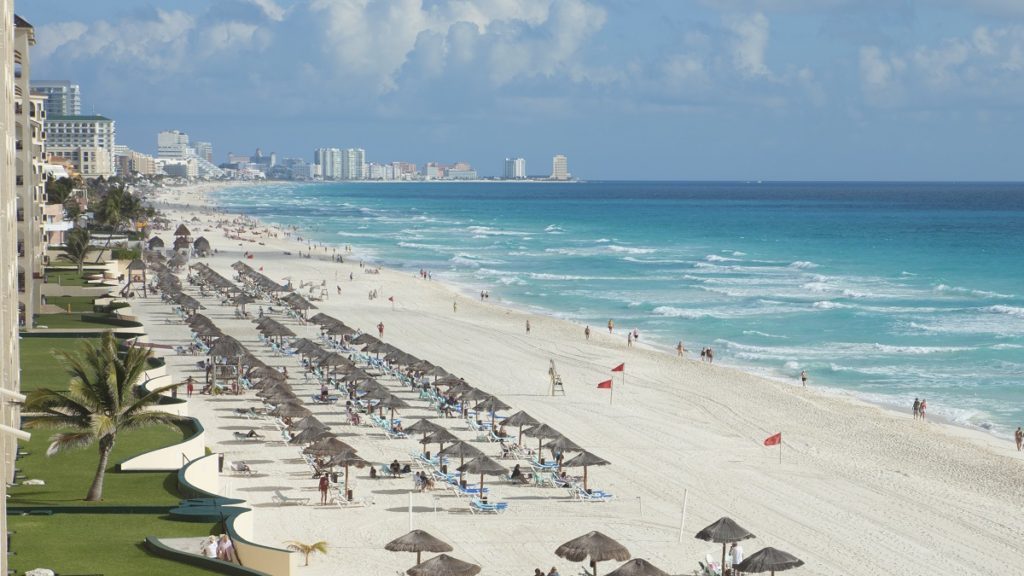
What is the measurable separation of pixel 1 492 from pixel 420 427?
62.8 feet

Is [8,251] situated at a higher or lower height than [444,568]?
higher

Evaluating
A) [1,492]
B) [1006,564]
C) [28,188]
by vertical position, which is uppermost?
[28,188]

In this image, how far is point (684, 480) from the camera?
28906 mm

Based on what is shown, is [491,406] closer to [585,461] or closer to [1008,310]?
[585,461]

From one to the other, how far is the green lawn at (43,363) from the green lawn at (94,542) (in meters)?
9.54

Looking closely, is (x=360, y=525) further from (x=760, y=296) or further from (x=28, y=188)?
(x=760, y=296)

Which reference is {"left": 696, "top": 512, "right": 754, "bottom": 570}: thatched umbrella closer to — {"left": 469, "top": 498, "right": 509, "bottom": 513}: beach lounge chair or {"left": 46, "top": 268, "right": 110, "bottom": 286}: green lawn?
{"left": 469, "top": 498, "right": 509, "bottom": 513}: beach lounge chair

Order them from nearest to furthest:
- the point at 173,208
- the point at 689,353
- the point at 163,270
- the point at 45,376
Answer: the point at 45,376 → the point at 689,353 → the point at 163,270 → the point at 173,208

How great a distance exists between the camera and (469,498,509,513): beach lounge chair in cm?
2556

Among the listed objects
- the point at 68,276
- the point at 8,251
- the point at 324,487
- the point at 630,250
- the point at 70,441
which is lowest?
the point at 324,487

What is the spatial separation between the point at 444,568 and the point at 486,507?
656cm

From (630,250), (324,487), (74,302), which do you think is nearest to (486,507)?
(324,487)

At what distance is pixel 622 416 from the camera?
36469 mm

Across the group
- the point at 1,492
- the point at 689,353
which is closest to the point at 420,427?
the point at 1,492
